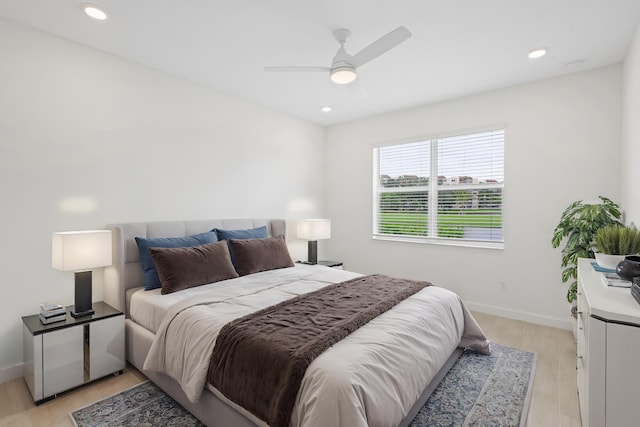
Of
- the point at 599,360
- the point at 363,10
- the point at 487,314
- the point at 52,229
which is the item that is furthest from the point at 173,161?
the point at 487,314

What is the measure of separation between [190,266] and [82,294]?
80 centimetres

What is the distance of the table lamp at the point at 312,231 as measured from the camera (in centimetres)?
435

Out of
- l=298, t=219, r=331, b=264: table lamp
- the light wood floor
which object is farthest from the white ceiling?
the light wood floor

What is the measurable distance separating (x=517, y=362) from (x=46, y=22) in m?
4.63

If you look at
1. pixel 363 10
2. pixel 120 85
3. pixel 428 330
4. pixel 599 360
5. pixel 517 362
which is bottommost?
pixel 517 362

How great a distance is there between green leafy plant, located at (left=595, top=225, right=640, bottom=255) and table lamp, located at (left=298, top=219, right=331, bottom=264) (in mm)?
2976

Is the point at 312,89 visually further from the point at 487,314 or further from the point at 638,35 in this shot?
the point at 487,314

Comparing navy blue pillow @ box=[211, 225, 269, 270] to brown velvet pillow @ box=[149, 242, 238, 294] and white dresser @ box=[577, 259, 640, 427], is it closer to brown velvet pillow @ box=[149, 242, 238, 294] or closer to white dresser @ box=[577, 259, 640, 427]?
brown velvet pillow @ box=[149, 242, 238, 294]

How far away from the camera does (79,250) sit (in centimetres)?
234

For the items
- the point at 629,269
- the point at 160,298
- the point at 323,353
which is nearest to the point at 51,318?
the point at 160,298

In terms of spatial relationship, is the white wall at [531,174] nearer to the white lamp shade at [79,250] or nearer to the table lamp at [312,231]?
the table lamp at [312,231]

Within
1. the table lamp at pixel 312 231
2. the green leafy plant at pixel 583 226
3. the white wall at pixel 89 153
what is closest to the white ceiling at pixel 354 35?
the white wall at pixel 89 153

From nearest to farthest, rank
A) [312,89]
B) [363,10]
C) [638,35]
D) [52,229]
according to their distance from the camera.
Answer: [363,10], [638,35], [52,229], [312,89]

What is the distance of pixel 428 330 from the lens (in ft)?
6.78
